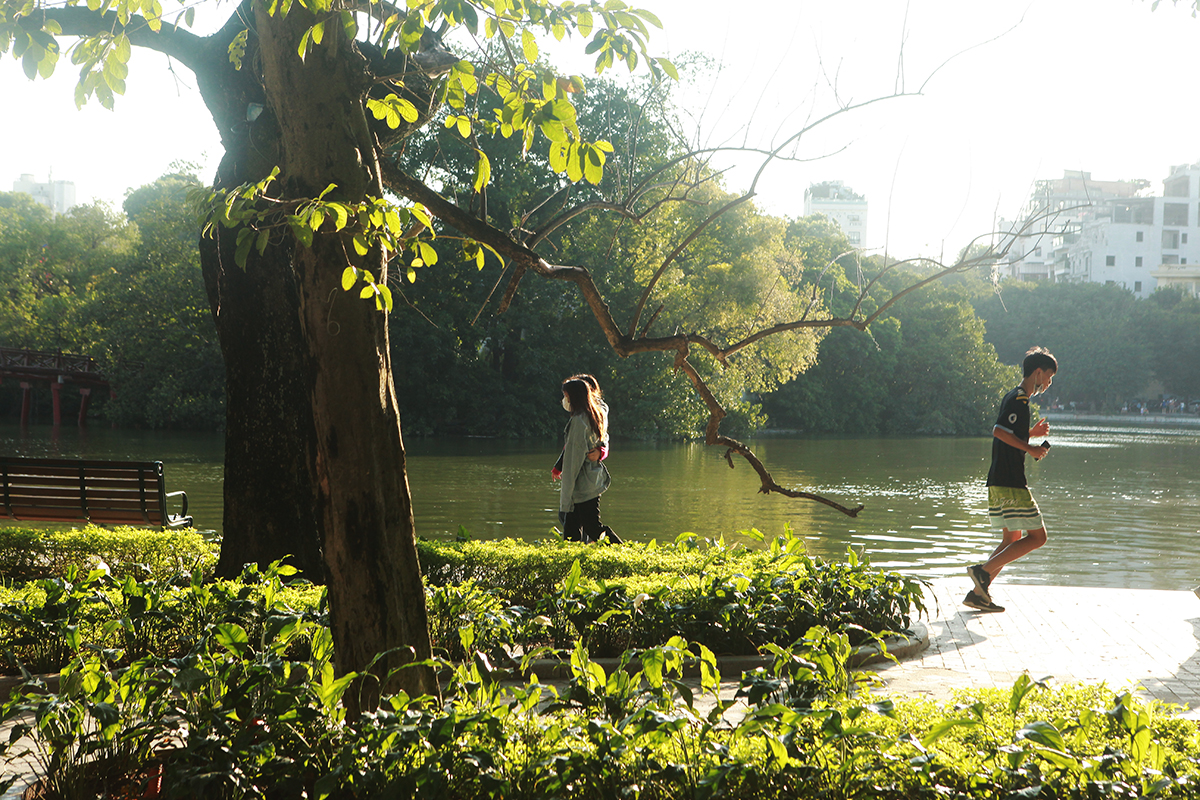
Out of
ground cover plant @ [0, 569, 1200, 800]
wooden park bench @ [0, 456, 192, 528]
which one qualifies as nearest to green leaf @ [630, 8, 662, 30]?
ground cover plant @ [0, 569, 1200, 800]

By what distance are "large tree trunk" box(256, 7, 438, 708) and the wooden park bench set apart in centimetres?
626

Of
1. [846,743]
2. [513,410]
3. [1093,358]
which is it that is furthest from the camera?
[1093,358]

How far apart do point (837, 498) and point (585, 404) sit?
1313 cm

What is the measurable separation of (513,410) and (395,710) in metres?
37.7

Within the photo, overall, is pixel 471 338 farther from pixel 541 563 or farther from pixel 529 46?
pixel 529 46

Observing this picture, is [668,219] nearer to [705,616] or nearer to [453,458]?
[453,458]

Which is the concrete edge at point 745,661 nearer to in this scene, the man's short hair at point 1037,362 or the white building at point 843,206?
the man's short hair at point 1037,362

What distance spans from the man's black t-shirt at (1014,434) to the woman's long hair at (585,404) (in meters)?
2.93

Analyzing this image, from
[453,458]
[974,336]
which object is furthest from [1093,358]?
[453,458]

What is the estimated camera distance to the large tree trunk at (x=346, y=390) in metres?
3.21

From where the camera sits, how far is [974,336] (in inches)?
2274

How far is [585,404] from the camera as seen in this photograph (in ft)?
25.0

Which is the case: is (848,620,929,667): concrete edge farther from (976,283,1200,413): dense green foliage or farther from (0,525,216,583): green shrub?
(976,283,1200,413): dense green foliage

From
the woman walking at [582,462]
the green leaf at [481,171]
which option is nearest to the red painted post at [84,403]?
the woman walking at [582,462]
